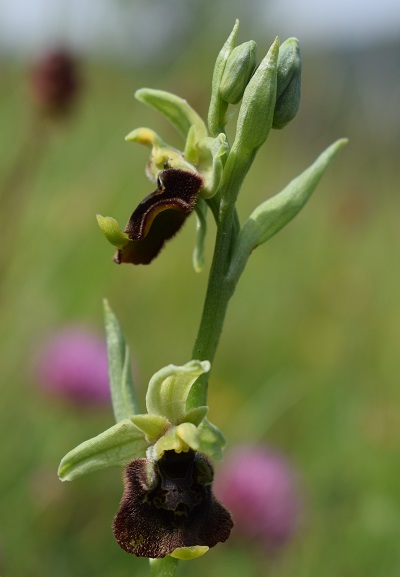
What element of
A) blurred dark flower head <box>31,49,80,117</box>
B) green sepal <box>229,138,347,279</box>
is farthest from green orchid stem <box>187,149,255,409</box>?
blurred dark flower head <box>31,49,80,117</box>

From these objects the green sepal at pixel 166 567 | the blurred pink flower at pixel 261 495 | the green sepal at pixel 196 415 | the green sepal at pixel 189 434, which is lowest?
the blurred pink flower at pixel 261 495

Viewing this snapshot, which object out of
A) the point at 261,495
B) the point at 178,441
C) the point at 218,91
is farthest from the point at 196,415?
the point at 261,495

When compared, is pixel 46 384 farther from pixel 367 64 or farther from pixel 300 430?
pixel 367 64

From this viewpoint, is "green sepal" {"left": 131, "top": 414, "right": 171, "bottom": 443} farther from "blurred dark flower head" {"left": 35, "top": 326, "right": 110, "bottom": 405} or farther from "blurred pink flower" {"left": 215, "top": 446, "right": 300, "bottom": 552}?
"blurred dark flower head" {"left": 35, "top": 326, "right": 110, "bottom": 405}

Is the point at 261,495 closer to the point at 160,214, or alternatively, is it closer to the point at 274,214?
the point at 274,214

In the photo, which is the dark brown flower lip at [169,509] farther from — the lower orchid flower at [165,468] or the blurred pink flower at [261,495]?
the blurred pink flower at [261,495]

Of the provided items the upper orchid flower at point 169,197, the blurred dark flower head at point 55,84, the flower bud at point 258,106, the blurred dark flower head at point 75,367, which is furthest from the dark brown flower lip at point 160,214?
the blurred dark flower head at point 55,84
